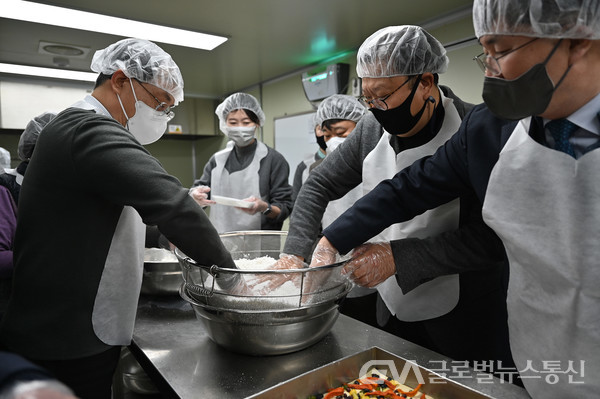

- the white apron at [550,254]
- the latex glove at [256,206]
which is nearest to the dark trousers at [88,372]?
the white apron at [550,254]

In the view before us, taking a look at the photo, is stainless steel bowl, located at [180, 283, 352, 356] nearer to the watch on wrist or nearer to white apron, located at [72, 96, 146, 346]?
white apron, located at [72, 96, 146, 346]

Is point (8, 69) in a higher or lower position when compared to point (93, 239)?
higher

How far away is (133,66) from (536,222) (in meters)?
1.15

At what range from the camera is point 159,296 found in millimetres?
1405

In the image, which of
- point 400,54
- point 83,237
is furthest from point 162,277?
point 400,54

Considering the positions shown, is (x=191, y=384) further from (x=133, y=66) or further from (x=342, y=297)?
(x=133, y=66)

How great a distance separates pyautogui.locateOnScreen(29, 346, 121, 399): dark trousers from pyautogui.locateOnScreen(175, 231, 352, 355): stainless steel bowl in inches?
10.9

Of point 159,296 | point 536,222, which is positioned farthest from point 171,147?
point 536,222

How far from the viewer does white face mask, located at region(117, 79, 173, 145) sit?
1254 millimetres

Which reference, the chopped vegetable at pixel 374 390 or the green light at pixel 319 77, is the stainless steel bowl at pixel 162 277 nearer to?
the chopped vegetable at pixel 374 390

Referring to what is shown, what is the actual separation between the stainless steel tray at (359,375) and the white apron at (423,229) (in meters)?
0.29

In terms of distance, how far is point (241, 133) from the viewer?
265 cm

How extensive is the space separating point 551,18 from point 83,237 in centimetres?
107

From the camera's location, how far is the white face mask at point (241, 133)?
8.67 feet
